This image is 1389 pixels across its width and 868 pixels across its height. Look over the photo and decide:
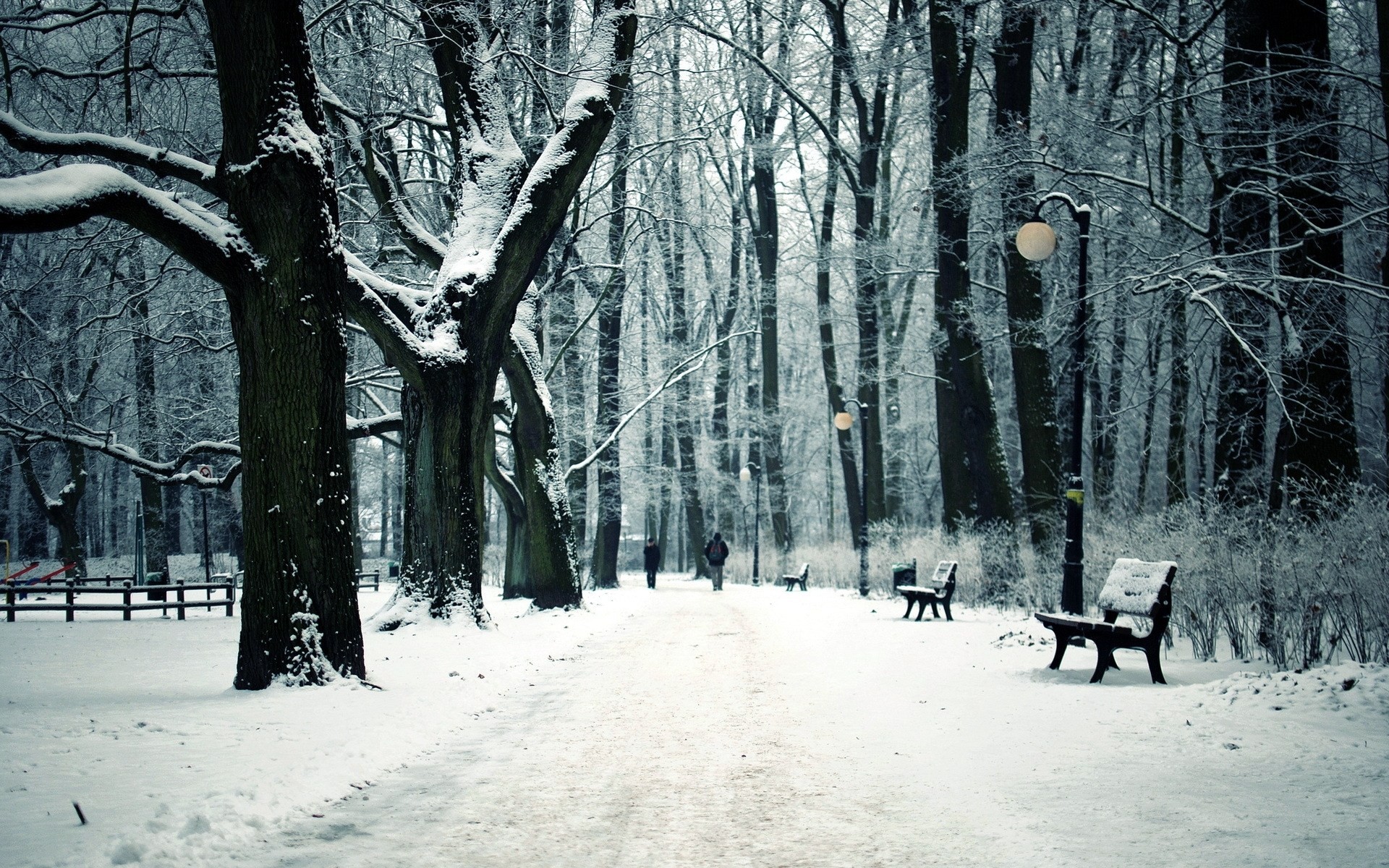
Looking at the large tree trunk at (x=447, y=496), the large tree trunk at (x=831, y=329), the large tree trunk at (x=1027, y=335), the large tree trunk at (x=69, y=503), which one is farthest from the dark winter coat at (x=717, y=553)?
the large tree trunk at (x=69, y=503)

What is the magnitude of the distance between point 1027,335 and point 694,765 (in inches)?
533

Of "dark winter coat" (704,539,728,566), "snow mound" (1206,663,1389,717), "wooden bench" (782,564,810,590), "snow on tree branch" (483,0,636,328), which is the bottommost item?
"wooden bench" (782,564,810,590)

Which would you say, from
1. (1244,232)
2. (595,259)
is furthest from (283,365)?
(595,259)

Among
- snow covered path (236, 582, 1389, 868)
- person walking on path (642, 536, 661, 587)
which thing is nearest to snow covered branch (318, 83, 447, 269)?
snow covered path (236, 582, 1389, 868)

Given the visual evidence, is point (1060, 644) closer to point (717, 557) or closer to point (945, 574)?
point (945, 574)

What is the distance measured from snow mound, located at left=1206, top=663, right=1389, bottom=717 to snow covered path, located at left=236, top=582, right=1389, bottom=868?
0.35 meters

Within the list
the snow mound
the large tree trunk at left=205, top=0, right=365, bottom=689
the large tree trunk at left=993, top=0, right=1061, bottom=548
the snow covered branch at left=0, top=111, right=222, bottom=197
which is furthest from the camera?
the large tree trunk at left=993, top=0, right=1061, bottom=548

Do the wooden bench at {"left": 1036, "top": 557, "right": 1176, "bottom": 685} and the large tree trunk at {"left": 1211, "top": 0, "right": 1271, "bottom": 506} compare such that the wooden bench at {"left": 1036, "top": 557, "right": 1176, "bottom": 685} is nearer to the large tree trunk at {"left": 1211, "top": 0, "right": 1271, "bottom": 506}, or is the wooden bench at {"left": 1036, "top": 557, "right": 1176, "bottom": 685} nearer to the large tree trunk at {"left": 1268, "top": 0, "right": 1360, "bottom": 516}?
the large tree trunk at {"left": 1268, "top": 0, "right": 1360, "bottom": 516}

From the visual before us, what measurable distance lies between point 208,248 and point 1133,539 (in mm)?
11544

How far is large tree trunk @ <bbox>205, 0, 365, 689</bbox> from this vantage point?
7742 millimetres

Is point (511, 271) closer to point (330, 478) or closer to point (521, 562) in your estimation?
point (330, 478)

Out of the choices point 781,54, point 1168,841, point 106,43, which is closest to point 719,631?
point 1168,841

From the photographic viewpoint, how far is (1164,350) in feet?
69.1

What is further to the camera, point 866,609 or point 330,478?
point 866,609
